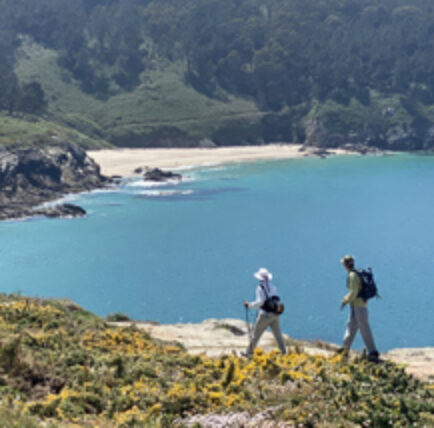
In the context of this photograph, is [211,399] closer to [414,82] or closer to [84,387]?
[84,387]

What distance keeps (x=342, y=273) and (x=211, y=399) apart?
38664mm

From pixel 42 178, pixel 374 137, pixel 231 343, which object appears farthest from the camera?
pixel 374 137

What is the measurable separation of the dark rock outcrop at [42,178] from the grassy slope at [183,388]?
6459 cm

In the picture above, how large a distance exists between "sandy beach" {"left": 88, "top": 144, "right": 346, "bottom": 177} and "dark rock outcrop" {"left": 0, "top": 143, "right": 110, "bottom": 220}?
1156 centimetres

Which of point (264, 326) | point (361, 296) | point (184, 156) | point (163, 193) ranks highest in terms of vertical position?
point (184, 156)

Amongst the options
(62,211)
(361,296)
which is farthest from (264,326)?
(62,211)

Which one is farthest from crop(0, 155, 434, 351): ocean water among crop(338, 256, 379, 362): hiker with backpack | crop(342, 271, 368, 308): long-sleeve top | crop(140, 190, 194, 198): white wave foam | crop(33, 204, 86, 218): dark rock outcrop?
crop(342, 271, 368, 308): long-sleeve top

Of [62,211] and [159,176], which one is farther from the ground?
[159,176]

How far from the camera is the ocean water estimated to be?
38.9 m

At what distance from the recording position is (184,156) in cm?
14862

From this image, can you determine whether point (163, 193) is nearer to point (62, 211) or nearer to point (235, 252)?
point (62, 211)

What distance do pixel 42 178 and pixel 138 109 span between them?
94.1 m

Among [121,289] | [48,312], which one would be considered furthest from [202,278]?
[48,312]

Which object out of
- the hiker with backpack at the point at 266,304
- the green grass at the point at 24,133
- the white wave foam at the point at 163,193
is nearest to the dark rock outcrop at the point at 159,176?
the white wave foam at the point at 163,193
